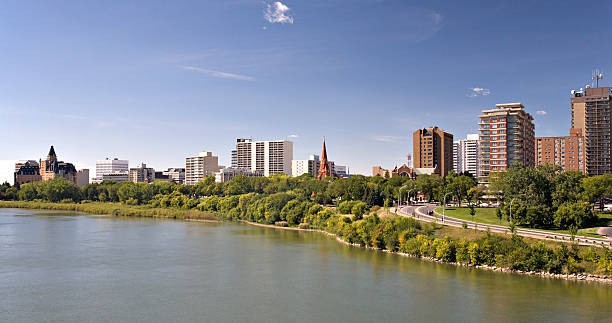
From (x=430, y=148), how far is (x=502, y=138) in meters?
59.0

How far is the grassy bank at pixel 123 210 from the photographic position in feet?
354

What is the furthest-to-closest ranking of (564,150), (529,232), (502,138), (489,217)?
1. (564,150)
2. (502,138)
3. (489,217)
4. (529,232)

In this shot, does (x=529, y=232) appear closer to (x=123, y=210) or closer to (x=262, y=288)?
(x=262, y=288)

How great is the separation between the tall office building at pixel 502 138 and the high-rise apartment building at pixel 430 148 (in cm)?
5255

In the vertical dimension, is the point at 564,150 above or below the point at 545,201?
above

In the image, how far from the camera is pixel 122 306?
3678cm

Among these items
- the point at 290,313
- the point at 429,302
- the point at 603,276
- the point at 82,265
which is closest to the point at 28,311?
the point at 82,265

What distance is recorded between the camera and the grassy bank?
354 feet

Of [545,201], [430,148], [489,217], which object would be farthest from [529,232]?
[430,148]

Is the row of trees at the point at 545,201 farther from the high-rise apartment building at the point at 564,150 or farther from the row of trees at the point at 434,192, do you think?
the high-rise apartment building at the point at 564,150

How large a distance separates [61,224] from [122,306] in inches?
2552

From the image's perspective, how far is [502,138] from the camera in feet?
366

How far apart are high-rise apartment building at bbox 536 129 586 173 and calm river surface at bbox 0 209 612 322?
108922mm

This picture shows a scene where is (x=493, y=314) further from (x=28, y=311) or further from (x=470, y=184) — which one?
(x=470, y=184)
